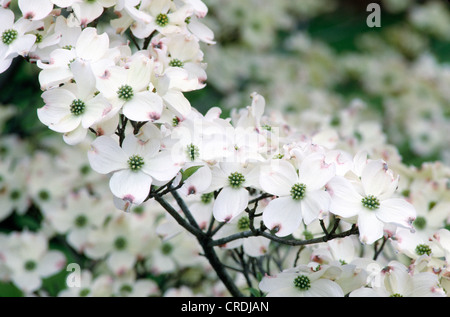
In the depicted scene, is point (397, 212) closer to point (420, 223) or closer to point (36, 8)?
point (420, 223)

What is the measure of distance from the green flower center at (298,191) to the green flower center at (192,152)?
0.52 ft

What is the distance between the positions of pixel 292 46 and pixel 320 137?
1.39 meters

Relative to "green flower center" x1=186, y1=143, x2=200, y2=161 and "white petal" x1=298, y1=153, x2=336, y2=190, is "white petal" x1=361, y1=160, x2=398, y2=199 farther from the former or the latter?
"green flower center" x1=186, y1=143, x2=200, y2=161

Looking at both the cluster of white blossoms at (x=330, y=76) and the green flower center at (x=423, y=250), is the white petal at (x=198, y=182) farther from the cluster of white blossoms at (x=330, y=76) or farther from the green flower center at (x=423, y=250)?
the cluster of white blossoms at (x=330, y=76)

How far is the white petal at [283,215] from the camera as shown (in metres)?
0.79

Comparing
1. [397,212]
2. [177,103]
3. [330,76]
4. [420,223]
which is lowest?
[330,76]

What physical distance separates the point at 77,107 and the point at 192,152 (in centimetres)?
19

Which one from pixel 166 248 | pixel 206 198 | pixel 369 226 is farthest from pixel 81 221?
pixel 369 226

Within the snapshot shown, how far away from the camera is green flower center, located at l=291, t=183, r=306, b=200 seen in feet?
2.61

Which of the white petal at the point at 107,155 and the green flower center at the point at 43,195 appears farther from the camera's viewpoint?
the green flower center at the point at 43,195

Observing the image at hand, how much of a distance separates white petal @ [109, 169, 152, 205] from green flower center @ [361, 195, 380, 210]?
0.33 metres

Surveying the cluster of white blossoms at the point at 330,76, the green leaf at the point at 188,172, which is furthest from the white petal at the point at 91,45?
the cluster of white blossoms at the point at 330,76

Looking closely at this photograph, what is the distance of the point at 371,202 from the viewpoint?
810 millimetres

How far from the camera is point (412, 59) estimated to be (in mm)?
3195
